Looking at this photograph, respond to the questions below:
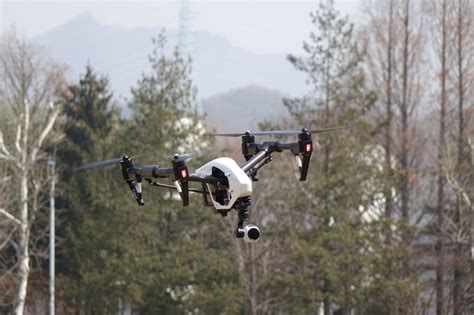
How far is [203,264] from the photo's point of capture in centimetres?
Result: 3734

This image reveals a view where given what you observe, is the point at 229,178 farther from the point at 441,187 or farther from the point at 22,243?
the point at 441,187

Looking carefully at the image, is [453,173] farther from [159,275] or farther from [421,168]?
[159,275]

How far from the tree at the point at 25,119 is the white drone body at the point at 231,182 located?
22600mm

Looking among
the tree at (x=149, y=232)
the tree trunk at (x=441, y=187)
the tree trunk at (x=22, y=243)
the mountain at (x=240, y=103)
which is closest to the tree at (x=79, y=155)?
the tree at (x=149, y=232)

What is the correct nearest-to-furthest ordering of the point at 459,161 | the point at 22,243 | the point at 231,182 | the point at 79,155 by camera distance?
1. the point at 231,182
2. the point at 22,243
3. the point at 459,161
4. the point at 79,155

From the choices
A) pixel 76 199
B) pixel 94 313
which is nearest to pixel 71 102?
pixel 76 199

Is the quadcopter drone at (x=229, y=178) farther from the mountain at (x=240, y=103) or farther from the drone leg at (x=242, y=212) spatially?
the mountain at (x=240, y=103)

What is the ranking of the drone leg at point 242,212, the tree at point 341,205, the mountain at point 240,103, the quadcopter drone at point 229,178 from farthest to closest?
the mountain at point 240,103 < the tree at point 341,205 < the drone leg at point 242,212 < the quadcopter drone at point 229,178

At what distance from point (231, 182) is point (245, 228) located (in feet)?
2.01

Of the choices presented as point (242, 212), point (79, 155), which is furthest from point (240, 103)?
point (242, 212)

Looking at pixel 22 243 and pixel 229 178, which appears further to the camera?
pixel 22 243

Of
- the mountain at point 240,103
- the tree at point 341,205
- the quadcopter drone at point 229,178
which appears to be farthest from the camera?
the mountain at point 240,103

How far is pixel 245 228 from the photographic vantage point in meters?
14.4

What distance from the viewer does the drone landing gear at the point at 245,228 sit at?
47.0 ft
